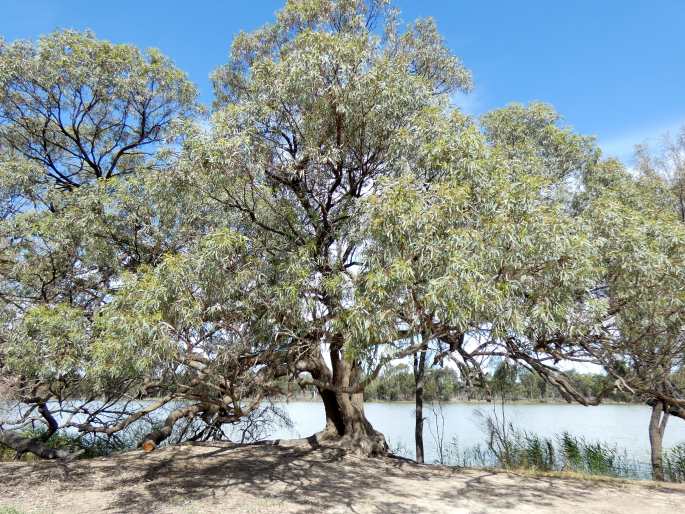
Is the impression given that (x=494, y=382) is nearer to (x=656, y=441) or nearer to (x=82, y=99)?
(x=656, y=441)

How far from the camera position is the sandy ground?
539 centimetres

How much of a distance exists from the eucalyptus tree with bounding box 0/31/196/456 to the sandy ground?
0.99m

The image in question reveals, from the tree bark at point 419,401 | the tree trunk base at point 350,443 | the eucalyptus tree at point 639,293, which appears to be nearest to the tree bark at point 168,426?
the tree trunk base at point 350,443

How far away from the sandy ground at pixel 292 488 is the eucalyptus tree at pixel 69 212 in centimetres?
99

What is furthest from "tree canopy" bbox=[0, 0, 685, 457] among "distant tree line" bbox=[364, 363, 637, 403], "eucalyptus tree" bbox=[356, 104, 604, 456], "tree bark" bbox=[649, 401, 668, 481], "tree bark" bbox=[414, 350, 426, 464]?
"tree bark" bbox=[649, 401, 668, 481]

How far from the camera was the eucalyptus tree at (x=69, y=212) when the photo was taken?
220 inches

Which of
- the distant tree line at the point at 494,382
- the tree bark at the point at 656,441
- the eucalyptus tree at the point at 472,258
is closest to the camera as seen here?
the eucalyptus tree at the point at 472,258

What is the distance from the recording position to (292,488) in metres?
6.09

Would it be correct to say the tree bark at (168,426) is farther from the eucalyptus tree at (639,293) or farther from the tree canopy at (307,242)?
the eucalyptus tree at (639,293)

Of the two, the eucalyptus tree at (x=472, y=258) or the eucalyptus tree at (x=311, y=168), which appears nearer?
the eucalyptus tree at (x=472, y=258)

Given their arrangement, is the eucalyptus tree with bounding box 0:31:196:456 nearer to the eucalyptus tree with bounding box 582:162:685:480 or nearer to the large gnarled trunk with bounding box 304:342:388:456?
the large gnarled trunk with bounding box 304:342:388:456

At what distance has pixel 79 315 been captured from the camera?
551cm

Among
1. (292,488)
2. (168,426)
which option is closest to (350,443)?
(292,488)

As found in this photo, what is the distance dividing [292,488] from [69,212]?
4551 mm
